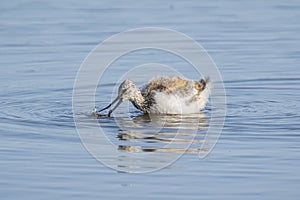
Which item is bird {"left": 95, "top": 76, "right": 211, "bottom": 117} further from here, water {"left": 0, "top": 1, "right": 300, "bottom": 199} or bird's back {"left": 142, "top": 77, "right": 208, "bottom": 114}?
water {"left": 0, "top": 1, "right": 300, "bottom": 199}

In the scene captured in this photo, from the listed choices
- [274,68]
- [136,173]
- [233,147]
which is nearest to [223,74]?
[274,68]

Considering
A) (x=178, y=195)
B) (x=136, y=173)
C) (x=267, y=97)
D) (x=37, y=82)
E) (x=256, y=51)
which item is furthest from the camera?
(x=256, y=51)

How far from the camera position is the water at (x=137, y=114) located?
870cm

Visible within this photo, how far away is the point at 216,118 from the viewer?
39.9 feet

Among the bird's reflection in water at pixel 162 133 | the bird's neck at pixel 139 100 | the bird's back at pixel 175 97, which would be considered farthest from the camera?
the bird's neck at pixel 139 100

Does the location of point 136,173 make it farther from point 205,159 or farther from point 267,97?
point 267,97

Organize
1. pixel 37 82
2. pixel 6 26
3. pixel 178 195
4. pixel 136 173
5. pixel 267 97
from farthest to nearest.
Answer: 1. pixel 6 26
2. pixel 37 82
3. pixel 267 97
4. pixel 136 173
5. pixel 178 195

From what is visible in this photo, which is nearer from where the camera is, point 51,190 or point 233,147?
point 51,190

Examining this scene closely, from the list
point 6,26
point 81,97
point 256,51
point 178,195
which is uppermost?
point 6,26

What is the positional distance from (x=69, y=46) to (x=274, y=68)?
14.2ft

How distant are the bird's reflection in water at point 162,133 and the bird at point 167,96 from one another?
130 millimetres

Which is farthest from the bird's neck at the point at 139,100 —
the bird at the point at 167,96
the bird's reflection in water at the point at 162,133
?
the bird's reflection in water at the point at 162,133

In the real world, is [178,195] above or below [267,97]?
below

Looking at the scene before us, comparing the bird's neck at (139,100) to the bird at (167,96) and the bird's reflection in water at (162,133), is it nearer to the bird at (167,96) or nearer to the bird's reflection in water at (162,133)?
the bird at (167,96)
